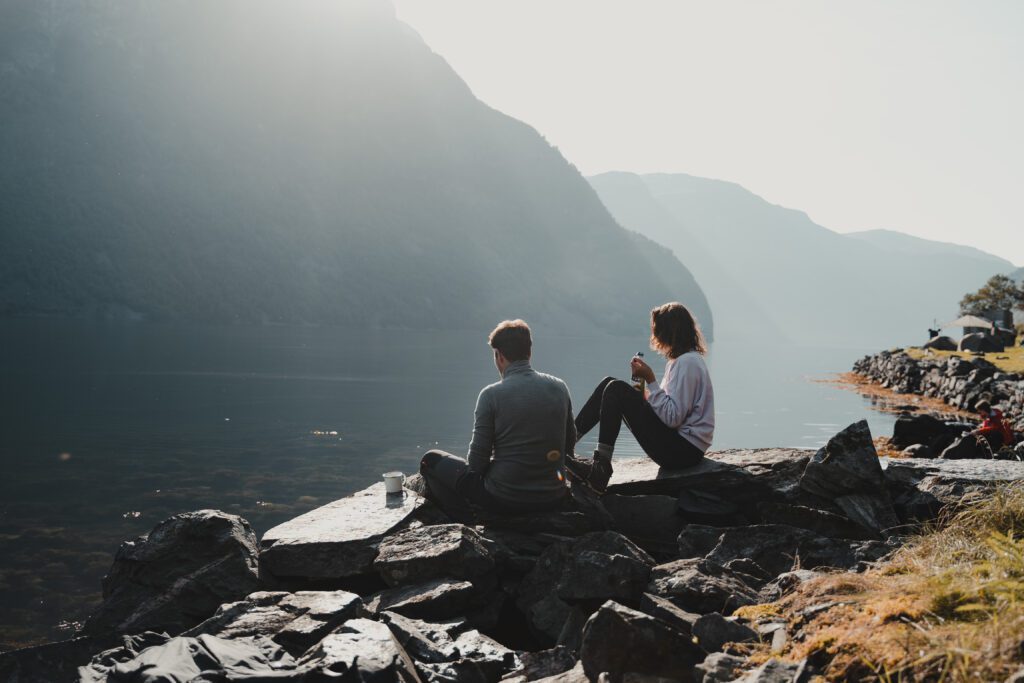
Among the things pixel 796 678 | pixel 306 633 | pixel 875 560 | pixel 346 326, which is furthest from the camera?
pixel 346 326

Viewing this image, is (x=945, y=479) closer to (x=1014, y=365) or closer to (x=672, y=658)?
(x=672, y=658)

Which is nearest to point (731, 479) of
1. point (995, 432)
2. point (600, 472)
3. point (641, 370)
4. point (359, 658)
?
point (600, 472)

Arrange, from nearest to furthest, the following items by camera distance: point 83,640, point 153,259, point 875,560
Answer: point 875,560 → point 83,640 → point 153,259

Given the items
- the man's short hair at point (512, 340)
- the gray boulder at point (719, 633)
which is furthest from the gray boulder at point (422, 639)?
the man's short hair at point (512, 340)

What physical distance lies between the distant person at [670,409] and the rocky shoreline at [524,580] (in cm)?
32

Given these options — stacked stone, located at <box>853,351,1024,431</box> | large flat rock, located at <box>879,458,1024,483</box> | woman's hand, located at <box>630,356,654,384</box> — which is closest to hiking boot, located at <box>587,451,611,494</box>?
woman's hand, located at <box>630,356,654,384</box>

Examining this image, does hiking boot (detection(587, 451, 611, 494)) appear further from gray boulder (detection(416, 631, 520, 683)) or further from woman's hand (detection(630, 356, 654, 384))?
gray boulder (detection(416, 631, 520, 683))

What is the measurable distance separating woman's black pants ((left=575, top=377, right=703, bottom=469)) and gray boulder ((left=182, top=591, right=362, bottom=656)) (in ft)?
11.8

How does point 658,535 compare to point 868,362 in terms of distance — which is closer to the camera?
point 658,535

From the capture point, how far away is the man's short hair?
769 centimetres

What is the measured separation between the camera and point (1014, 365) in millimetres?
44938

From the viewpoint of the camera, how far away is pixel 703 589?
5410mm

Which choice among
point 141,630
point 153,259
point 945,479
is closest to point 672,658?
point 945,479

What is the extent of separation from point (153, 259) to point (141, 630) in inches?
6901
